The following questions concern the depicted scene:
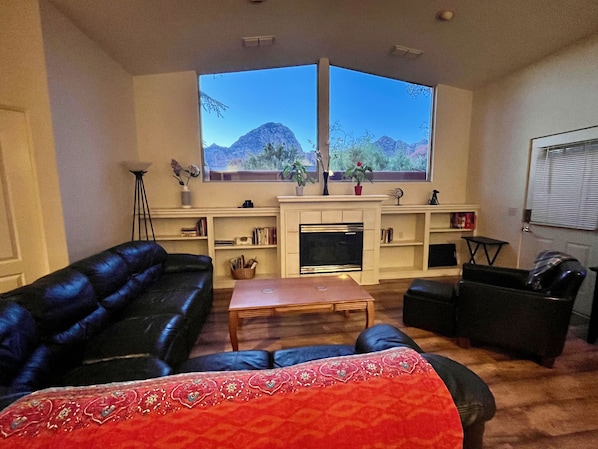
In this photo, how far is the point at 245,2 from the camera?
259 centimetres

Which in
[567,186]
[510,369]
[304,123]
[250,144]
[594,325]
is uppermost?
[304,123]

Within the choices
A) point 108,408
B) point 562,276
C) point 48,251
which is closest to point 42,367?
point 108,408

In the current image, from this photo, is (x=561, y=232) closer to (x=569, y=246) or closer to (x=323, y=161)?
(x=569, y=246)

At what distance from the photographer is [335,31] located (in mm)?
3309

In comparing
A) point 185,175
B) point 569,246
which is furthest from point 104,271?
point 569,246

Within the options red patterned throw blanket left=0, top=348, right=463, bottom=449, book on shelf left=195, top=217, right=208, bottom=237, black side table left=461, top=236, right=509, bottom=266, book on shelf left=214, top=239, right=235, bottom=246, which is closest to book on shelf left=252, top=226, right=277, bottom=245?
book on shelf left=214, top=239, right=235, bottom=246

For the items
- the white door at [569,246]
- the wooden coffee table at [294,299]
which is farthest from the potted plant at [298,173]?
the white door at [569,246]

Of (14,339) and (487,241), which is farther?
(487,241)

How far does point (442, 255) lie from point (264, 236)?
3.05 m

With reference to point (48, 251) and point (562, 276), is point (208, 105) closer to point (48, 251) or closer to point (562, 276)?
point (48, 251)

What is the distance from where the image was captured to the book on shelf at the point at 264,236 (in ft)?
13.5

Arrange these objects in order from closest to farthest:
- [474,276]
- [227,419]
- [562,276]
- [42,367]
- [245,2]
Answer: [227,419]
[42,367]
[562,276]
[245,2]
[474,276]

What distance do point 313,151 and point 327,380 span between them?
3928 millimetres

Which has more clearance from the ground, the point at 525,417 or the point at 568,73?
the point at 568,73
